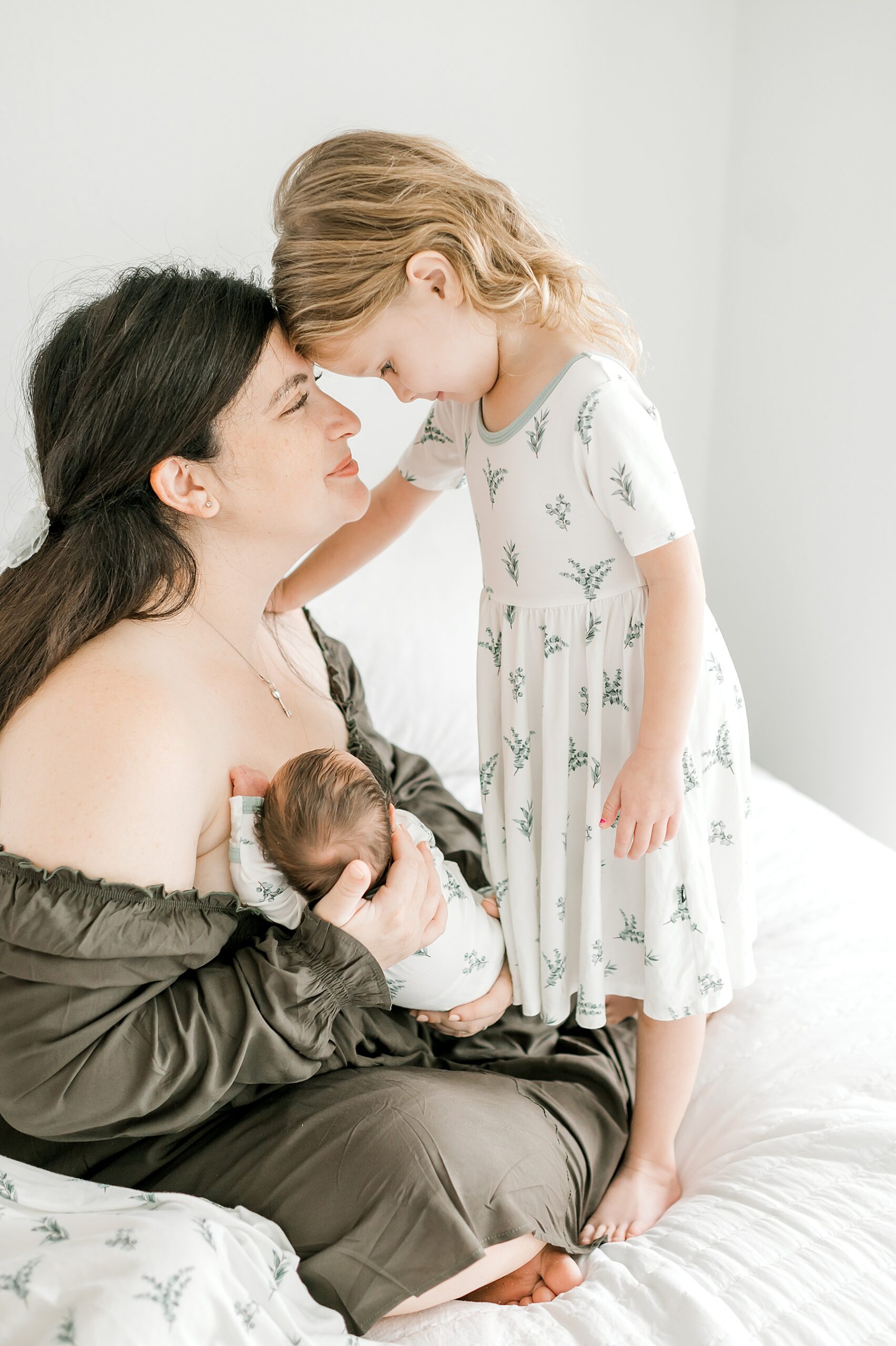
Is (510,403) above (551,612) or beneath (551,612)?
above

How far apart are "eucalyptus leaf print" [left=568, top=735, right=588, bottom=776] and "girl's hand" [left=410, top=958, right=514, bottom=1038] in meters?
0.30

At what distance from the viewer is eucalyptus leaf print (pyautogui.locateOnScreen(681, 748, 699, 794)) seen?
3.85ft

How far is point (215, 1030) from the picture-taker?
0.96 m

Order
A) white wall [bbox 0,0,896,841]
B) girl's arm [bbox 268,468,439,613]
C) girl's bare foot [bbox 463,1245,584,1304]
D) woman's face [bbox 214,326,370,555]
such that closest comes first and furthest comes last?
girl's bare foot [bbox 463,1245,584,1304]
woman's face [bbox 214,326,370,555]
girl's arm [bbox 268,468,439,613]
white wall [bbox 0,0,896,841]

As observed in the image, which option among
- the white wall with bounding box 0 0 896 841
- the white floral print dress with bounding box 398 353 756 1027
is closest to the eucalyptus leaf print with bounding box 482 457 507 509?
the white floral print dress with bounding box 398 353 756 1027

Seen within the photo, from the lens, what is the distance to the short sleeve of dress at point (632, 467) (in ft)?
3.49

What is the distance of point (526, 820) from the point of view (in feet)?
4.13

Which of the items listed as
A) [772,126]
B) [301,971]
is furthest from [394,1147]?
[772,126]

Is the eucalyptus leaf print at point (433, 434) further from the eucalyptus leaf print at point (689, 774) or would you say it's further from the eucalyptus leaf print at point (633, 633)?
the eucalyptus leaf print at point (689, 774)

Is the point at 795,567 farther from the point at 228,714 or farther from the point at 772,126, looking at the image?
the point at 228,714

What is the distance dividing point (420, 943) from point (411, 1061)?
0.19 metres

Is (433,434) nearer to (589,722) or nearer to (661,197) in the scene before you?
(589,722)

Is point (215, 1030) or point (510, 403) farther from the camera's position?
point (510, 403)

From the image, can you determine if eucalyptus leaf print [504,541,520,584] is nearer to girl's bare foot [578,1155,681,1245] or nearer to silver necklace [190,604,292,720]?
silver necklace [190,604,292,720]
